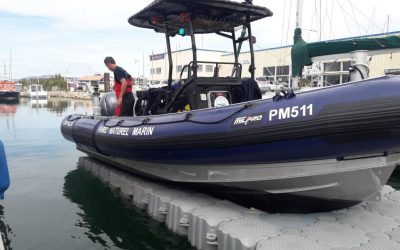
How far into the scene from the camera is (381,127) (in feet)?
9.54

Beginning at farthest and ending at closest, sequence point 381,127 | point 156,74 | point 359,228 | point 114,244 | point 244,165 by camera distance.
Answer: point 156,74 → point 114,244 → point 244,165 → point 359,228 → point 381,127

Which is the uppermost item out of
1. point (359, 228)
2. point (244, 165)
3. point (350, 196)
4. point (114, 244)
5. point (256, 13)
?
point (256, 13)

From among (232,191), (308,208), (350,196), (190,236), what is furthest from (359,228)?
(190,236)

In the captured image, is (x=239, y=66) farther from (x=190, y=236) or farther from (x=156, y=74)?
(x=156, y=74)

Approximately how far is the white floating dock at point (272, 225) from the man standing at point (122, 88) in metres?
1.81

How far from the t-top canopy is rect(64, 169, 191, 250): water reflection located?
2.70m

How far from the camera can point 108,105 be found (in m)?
7.02

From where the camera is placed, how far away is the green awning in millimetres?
5965

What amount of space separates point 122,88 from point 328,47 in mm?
3584

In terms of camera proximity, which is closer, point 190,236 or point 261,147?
point 261,147

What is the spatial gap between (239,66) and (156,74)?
131ft

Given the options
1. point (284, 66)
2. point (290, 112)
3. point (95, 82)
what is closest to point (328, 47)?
point (290, 112)

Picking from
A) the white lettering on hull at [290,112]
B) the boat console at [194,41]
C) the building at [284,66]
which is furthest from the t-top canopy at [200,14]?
the white lettering on hull at [290,112]

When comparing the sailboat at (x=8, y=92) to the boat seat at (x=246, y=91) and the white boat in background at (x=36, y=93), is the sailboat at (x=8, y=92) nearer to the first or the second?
the white boat in background at (x=36, y=93)
